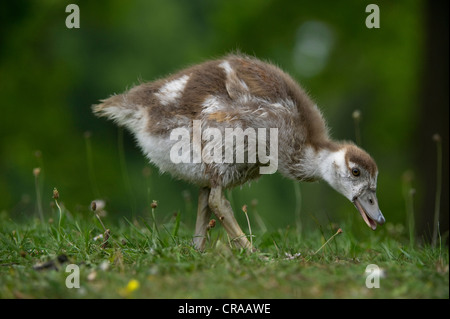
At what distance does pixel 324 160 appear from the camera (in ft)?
18.5

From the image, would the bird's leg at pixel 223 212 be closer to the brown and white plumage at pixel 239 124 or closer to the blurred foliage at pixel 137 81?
the brown and white plumage at pixel 239 124

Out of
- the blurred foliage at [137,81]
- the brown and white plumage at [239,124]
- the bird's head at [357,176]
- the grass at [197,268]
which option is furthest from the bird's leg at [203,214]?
the blurred foliage at [137,81]

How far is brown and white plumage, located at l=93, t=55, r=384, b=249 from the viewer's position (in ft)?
17.7

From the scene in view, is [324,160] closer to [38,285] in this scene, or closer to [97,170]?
[38,285]

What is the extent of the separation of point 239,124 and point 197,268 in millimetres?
1469

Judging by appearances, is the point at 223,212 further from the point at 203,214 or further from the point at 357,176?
the point at 357,176

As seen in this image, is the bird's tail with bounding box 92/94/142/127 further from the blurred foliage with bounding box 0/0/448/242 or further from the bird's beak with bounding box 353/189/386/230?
the blurred foliage with bounding box 0/0/448/242

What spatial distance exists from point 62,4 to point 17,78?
2.80 m

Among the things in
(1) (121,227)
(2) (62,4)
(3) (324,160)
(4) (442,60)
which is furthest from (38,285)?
(2) (62,4)

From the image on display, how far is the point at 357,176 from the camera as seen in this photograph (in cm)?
555

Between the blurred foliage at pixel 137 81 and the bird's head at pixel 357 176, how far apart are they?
798 cm

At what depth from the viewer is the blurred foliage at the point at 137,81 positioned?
547 inches

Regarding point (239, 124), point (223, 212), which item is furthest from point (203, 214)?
point (239, 124)

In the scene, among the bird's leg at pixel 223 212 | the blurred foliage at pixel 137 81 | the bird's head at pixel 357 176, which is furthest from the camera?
the blurred foliage at pixel 137 81
